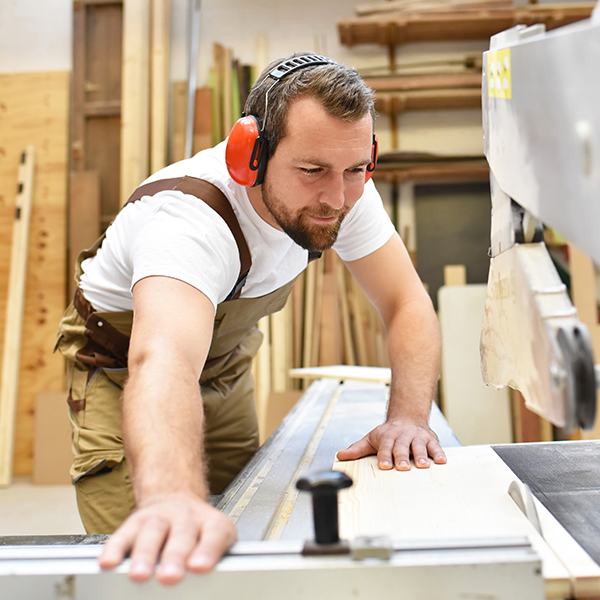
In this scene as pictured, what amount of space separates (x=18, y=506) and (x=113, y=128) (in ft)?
8.86

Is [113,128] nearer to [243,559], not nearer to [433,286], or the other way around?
[433,286]

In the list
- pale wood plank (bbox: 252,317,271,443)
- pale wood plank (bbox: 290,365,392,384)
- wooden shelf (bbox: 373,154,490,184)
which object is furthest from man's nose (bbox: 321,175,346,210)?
wooden shelf (bbox: 373,154,490,184)

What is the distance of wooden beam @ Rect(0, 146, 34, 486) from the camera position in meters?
4.05

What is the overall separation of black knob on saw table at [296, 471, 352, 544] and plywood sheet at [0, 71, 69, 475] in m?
4.08

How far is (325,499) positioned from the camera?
681 millimetres

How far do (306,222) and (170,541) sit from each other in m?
0.96

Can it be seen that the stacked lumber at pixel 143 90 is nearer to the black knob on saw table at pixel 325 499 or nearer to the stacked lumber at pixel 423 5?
the stacked lumber at pixel 423 5

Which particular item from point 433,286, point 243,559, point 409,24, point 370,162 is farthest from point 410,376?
point 409,24

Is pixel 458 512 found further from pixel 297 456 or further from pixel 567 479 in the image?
pixel 297 456

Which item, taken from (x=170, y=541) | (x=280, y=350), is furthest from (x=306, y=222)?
(x=280, y=350)

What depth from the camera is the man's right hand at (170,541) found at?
0.65 m

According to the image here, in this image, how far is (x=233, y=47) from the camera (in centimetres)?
462

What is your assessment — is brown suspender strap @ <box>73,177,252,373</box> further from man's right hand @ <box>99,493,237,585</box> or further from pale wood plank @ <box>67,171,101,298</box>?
pale wood plank @ <box>67,171,101,298</box>

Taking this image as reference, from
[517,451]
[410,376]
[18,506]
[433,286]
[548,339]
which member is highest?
[433,286]
